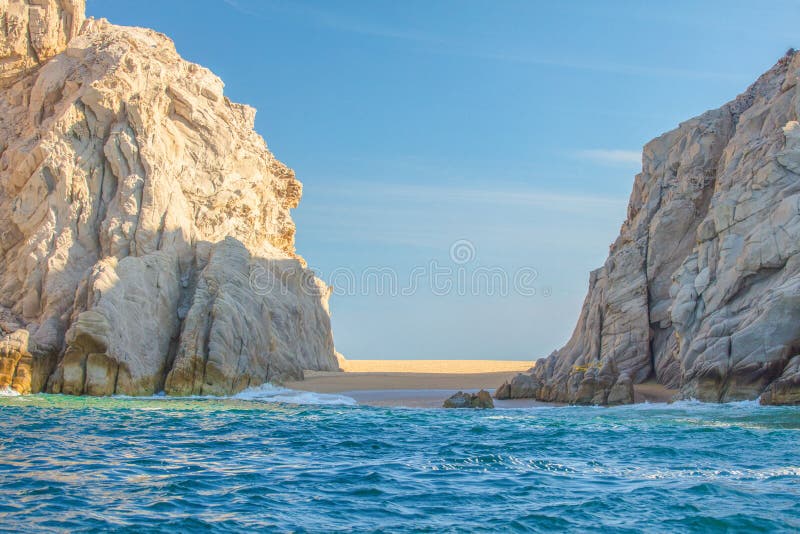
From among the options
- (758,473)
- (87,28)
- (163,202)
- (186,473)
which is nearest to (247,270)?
(163,202)

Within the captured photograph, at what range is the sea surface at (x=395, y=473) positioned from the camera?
35.6 feet

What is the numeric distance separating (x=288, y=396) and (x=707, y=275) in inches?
758

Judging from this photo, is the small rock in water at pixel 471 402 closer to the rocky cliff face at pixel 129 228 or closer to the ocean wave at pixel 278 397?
the ocean wave at pixel 278 397

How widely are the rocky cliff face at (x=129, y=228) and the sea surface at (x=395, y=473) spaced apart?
9902 millimetres

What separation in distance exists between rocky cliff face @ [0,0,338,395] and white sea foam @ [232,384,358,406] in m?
0.69

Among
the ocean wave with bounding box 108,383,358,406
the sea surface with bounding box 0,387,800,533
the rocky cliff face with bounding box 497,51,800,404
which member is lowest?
the sea surface with bounding box 0,387,800,533

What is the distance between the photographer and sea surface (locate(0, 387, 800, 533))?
427 inches

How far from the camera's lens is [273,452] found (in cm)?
1717

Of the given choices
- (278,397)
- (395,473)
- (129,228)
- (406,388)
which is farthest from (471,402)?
(395,473)

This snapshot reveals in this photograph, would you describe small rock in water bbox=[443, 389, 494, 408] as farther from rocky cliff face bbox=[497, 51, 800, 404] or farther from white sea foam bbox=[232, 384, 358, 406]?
white sea foam bbox=[232, 384, 358, 406]

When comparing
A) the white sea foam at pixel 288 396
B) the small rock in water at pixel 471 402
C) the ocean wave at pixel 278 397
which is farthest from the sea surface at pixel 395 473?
the white sea foam at pixel 288 396

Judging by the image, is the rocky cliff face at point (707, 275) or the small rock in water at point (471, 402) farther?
the small rock in water at point (471, 402)

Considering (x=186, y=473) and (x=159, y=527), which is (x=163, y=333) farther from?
(x=159, y=527)

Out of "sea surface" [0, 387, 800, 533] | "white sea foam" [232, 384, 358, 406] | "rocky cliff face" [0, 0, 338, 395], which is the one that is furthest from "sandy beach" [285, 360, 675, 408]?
"sea surface" [0, 387, 800, 533]
